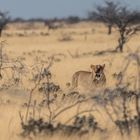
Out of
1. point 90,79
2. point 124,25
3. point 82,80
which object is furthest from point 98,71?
point 124,25

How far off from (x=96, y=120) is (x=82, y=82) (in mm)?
7886

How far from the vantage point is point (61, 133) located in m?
8.69

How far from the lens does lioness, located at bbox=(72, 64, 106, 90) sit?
56.3 feet

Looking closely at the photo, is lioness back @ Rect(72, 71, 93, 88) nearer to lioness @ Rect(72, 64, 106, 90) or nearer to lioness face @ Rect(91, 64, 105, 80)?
lioness @ Rect(72, 64, 106, 90)

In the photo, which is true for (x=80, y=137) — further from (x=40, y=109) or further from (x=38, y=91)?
(x=38, y=91)

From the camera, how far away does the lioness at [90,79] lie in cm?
1716

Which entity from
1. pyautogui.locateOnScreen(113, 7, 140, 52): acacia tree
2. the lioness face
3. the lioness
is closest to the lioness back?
the lioness

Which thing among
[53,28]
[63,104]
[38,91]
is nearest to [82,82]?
[38,91]

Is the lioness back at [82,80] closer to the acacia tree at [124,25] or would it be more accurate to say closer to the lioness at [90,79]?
the lioness at [90,79]

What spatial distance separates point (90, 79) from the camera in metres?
17.5

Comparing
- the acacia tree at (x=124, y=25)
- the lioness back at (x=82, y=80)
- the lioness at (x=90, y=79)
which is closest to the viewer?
the lioness at (x=90, y=79)

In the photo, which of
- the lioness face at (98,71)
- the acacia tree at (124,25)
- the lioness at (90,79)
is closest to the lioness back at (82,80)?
the lioness at (90,79)

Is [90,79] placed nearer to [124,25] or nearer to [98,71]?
[98,71]

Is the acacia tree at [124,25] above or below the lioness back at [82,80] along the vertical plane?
above
